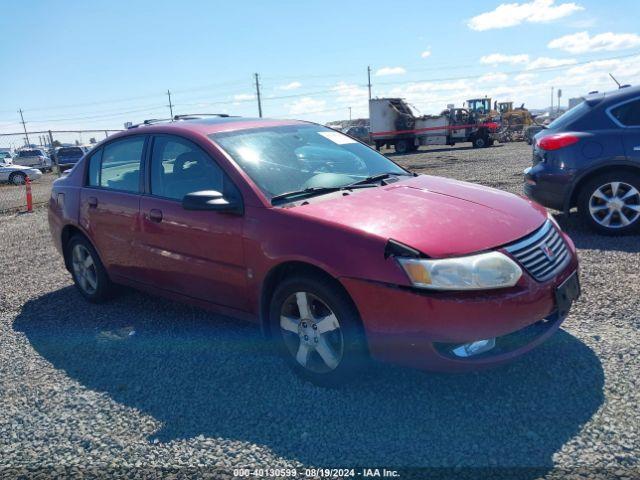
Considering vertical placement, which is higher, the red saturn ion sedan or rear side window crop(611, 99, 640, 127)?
rear side window crop(611, 99, 640, 127)

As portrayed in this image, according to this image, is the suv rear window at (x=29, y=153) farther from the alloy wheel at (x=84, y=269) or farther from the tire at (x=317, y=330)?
the tire at (x=317, y=330)

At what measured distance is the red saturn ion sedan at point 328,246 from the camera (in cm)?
276

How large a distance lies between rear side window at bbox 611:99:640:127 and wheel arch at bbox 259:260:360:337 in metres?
4.66

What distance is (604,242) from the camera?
593 centimetres

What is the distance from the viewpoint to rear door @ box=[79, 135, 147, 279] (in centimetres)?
434

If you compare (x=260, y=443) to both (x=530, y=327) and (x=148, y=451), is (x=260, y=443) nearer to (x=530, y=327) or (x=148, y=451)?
(x=148, y=451)

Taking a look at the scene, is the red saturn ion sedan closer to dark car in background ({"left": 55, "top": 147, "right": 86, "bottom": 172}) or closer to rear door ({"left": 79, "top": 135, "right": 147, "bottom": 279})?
rear door ({"left": 79, "top": 135, "right": 147, "bottom": 279})

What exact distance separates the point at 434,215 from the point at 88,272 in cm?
353

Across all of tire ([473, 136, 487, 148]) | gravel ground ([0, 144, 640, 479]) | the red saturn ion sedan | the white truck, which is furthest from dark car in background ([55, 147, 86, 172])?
gravel ground ([0, 144, 640, 479])

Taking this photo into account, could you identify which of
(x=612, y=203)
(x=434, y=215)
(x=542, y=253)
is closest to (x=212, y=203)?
(x=434, y=215)

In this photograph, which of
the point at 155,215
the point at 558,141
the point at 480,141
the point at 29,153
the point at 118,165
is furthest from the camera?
the point at 29,153

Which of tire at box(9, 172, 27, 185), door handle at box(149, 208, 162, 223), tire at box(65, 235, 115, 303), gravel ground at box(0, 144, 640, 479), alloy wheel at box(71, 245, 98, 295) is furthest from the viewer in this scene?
tire at box(9, 172, 27, 185)

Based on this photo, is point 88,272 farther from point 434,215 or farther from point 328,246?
point 434,215

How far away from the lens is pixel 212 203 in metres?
3.35
